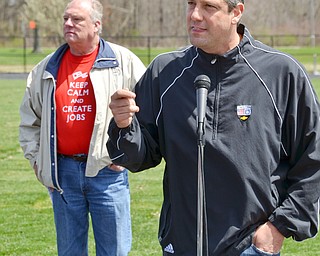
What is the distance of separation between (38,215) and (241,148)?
6.56 m

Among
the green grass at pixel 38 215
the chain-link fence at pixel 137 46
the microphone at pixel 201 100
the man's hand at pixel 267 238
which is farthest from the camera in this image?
the chain-link fence at pixel 137 46

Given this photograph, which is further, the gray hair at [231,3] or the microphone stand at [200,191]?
the gray hair at [231,3]

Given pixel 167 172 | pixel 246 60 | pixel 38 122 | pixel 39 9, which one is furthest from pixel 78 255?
pixel 39 9

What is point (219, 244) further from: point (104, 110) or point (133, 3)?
point (133, 3)

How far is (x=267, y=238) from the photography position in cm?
376

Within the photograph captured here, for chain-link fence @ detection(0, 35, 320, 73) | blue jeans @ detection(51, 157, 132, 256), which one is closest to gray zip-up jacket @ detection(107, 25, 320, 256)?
blue jeans @ detection(51, 157, 132, 256)

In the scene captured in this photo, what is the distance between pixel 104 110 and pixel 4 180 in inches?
282

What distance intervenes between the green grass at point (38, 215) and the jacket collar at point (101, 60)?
2.82m

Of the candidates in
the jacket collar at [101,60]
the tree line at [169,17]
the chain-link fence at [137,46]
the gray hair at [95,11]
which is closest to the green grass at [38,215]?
the jacket collar at [101,60]

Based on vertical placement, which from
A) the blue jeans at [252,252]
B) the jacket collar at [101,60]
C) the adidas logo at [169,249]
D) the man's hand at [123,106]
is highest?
the jacket collar at [101,60]

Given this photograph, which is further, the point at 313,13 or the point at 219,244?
the point at 313,13

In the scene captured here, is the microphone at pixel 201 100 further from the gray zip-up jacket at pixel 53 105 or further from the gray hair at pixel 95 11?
the gray hair at pixel 95 11

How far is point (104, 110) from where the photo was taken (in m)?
5.73

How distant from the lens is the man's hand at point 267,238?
3764 millimetres
